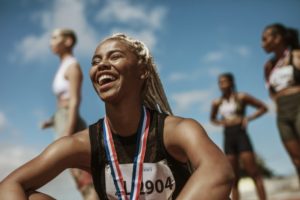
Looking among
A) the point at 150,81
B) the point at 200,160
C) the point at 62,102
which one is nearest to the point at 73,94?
the point at 62,102

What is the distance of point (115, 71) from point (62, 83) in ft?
6.94

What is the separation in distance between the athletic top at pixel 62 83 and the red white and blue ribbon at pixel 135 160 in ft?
6.75

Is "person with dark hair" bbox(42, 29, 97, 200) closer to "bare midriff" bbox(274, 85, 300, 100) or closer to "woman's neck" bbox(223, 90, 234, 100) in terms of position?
"bare midriff" bbox(274, 85, 300, 100)

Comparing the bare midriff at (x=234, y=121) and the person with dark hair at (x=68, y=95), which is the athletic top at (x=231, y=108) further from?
the person with dark hair at (x=68, y=95)

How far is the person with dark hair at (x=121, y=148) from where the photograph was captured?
92.5 inches

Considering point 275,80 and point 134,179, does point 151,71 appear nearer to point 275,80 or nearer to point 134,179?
point 134,179

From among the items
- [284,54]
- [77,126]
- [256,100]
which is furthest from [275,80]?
[77,126]

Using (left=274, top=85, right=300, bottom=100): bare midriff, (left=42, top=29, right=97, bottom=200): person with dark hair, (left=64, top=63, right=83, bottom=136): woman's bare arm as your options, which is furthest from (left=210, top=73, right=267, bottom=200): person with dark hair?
(left=64, top=63, right=83, bottom=136): woman's bare arm

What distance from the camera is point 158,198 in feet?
7.82

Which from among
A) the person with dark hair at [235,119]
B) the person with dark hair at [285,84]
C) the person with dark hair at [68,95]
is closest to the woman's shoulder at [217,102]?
the person with dark hair at [235,119]

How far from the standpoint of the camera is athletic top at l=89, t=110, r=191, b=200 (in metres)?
2.37

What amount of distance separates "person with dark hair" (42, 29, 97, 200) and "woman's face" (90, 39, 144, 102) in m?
1.73

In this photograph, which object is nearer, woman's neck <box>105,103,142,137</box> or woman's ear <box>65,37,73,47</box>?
woman's neck <box>105,103,142,137</box>

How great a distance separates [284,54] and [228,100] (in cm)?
171
